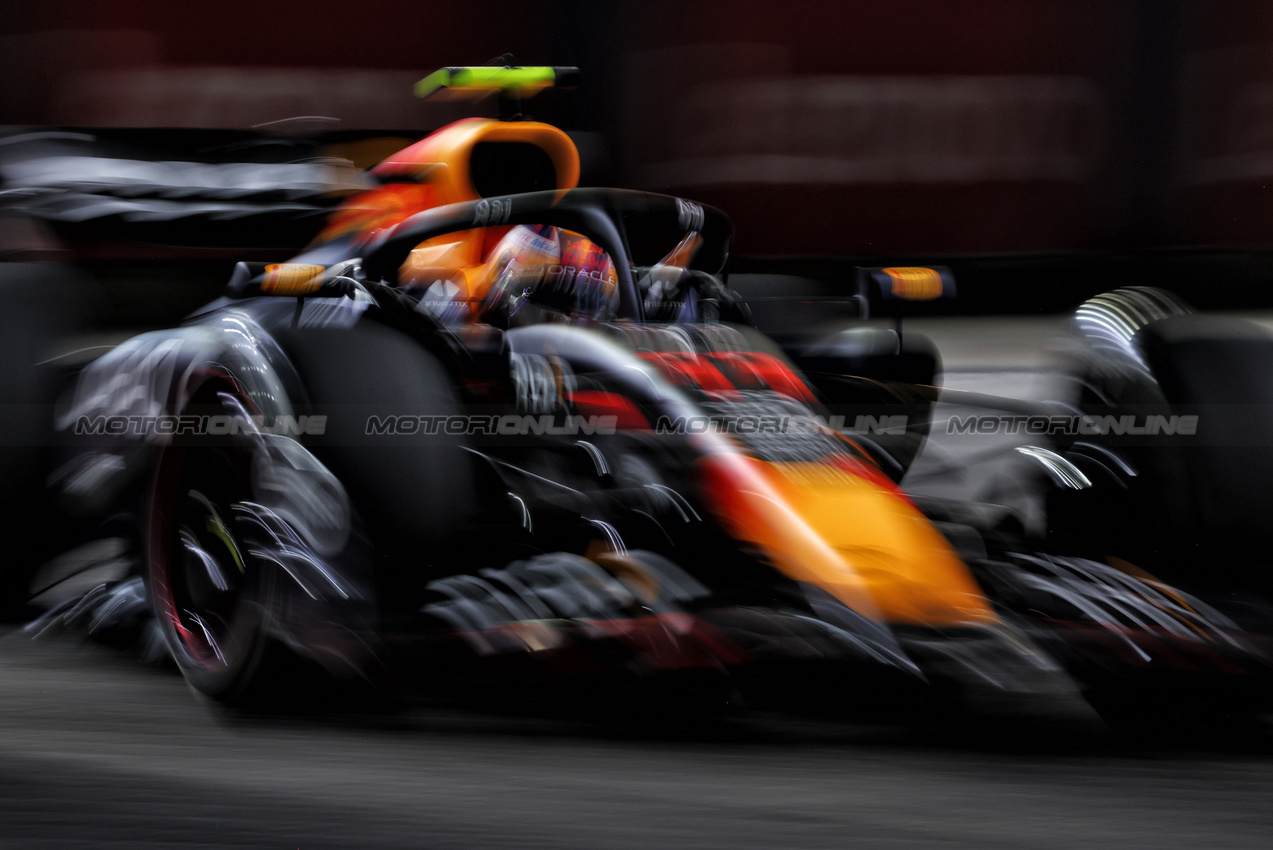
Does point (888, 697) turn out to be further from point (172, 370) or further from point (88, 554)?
point (88, 554)

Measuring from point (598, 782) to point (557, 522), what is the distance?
500mm

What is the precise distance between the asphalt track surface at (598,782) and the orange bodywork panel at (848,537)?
0.22 meters

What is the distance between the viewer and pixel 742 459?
7.64 ft

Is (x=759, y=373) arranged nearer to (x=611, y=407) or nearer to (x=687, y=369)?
(x=687, y=369)

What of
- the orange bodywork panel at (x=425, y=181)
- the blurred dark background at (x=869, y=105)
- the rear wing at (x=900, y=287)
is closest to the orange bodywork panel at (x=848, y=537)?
the rear wing at (x=900, y=287)

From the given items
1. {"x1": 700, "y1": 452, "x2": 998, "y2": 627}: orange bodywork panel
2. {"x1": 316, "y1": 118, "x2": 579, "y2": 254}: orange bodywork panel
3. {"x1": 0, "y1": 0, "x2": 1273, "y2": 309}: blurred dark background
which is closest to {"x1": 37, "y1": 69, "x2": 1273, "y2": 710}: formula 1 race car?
{"x1": 700, "y1": 452, "x2": 998, "y2": 627}: orange bodywork panel

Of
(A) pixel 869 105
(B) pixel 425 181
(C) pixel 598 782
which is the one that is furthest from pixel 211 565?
(A) pixel 869 105

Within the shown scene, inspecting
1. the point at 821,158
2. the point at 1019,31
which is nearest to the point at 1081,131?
the point at 1019,31

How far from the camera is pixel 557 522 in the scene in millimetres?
2395

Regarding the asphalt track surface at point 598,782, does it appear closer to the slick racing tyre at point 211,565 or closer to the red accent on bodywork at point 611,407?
the slick racing tyre at point 211,565

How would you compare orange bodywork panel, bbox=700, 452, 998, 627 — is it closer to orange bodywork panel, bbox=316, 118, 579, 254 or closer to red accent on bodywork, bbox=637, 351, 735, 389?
red accent on bodywork, bbox=637, 351, 735, 389

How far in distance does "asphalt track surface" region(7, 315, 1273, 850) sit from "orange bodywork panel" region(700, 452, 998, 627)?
8.7 inches

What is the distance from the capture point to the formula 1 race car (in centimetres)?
209

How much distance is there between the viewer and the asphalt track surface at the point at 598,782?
1.82m
